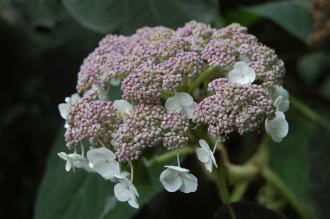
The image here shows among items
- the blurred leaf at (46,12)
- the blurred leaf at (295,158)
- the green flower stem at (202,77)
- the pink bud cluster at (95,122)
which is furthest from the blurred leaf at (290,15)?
the pink bud cluster at (95,122)

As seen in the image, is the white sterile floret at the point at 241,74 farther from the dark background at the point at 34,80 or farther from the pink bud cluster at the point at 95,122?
the dark background at the point at 34,80

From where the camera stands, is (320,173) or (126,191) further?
(320,173)

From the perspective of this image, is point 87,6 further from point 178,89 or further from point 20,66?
point 20,66

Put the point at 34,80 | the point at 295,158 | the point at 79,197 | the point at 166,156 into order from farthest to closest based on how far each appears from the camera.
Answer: the point at 34,80 < the point at 295,158 < the point at 79,197 < the point at 166,156

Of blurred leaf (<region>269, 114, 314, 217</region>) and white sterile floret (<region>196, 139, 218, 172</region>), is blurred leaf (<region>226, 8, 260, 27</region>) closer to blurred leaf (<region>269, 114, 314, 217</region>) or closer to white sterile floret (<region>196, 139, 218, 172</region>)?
blurred leaf (<region>269, 114, 314, 217</region>)

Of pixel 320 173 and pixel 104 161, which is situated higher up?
pixel 104 161

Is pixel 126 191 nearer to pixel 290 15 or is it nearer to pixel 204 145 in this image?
pixel 204 145

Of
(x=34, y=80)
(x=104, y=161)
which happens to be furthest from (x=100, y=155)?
(x=34, y=80)
